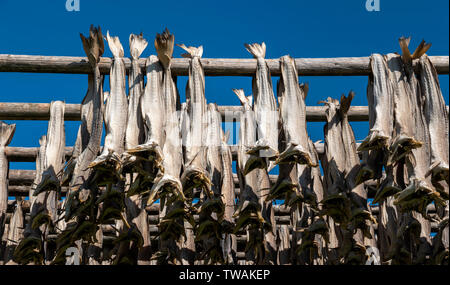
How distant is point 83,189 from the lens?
15.3 ft

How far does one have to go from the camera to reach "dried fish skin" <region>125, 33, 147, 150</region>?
15.5 feet

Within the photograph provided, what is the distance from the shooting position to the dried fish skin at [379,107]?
15.2ft

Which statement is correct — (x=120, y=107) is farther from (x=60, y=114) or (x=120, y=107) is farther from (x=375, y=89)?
(x=375, y=89)

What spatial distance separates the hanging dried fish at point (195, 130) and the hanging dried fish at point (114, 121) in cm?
53

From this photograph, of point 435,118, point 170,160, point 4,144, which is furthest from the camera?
point 4,144

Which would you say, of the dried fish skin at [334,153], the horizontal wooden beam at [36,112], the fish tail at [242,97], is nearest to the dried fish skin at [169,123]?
the fish tail at [242,97]

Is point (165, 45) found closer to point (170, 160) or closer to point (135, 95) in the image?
point (135, 95)

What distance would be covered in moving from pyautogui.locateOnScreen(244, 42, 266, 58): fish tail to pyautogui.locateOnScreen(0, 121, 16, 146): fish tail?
10.8ft

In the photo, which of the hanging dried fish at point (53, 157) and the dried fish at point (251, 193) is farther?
the hanging dried fish at point (53, 157)

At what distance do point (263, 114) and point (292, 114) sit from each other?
0.25 metres

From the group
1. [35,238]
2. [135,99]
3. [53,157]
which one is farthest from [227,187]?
[35,238]

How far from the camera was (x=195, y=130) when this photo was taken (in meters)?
4.83

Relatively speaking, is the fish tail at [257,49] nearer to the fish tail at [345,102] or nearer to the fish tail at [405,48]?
the fish tail at [345,102]
